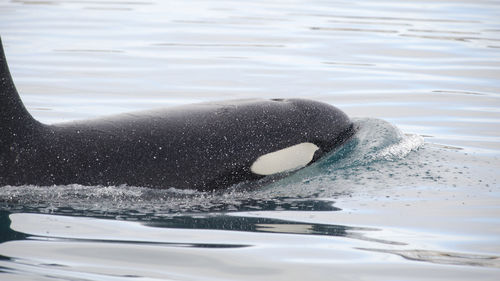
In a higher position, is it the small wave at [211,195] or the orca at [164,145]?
the orca at [164,145]

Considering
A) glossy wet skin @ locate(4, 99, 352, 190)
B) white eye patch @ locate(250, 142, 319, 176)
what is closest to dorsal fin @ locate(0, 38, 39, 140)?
glossy wet skin @ locate(4, 99, 352, 190)

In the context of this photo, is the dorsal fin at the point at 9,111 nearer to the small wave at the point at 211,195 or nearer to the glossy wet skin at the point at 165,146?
the glossy wet skin at the point at 165,146

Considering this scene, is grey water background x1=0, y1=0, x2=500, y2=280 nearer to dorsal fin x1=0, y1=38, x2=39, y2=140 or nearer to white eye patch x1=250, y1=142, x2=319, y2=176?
white eye patch x1=250, y1=142, x2=319, y2=176

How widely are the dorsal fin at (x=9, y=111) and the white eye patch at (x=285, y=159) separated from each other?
178cm

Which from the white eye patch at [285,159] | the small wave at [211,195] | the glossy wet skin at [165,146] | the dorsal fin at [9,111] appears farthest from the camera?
the white eye patch at [285,159]

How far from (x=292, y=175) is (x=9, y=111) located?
232 centimetres

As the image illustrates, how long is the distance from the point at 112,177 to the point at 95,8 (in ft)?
59.0

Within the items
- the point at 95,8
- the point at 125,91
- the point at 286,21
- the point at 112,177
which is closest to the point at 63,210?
the point at 112,177

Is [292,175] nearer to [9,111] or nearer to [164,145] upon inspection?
[164,145]

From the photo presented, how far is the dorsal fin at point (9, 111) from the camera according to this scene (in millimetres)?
6383

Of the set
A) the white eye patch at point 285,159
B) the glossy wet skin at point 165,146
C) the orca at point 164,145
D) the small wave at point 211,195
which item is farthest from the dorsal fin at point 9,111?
the white eye patch at point 285,159

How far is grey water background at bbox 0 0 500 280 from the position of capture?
561cm

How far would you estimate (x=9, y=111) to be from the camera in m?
6.43

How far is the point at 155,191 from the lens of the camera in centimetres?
676
